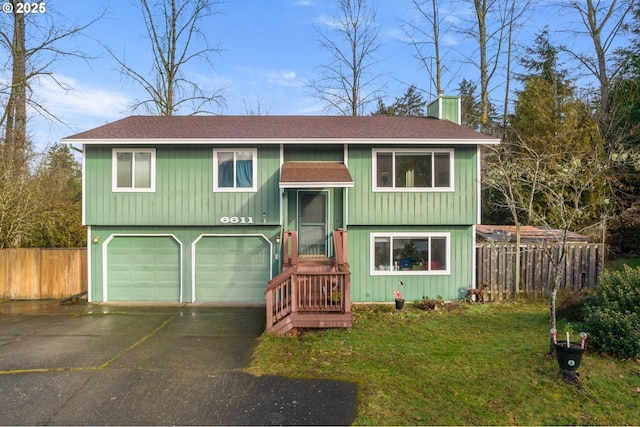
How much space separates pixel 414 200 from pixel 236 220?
5.08 m

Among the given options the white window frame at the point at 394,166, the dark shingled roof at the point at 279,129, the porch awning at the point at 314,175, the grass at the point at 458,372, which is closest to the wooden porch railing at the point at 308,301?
the grass at the point at 458,372

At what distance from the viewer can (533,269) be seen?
34.0 feet

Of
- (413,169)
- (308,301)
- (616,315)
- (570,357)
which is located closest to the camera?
(570,357)

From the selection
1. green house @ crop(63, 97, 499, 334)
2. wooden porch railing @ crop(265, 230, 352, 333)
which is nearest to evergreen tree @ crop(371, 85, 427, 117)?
green house @ crop(63, 97, 499, 334)

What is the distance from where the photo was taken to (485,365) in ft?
18.8

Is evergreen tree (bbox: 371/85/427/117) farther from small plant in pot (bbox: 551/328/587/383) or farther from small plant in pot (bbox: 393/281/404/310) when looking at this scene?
small plant in pot (bbox: 551/328/587/383)

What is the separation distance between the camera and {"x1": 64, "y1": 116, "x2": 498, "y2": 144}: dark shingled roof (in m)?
10.0

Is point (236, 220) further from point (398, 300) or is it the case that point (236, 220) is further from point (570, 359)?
point (570, 359)

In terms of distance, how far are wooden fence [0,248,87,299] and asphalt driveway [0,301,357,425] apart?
2.43 m

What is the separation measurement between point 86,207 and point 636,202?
1854 cm

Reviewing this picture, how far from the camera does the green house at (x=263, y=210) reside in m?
10.1

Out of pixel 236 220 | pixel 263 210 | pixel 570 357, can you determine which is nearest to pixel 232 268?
pixel 236 220

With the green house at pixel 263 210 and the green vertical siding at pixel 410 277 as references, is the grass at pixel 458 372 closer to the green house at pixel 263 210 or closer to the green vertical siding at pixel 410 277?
the green vertical siding at pixel 410 277

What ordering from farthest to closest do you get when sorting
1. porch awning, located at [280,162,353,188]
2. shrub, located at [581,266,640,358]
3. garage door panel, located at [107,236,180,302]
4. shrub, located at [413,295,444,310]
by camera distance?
garage door panel, located at [107,236,180,302] < shrub, located at [413,295,444,310] < porch awning, located at [280,162,353,188] < shrub, located at [581,266,640,358]
